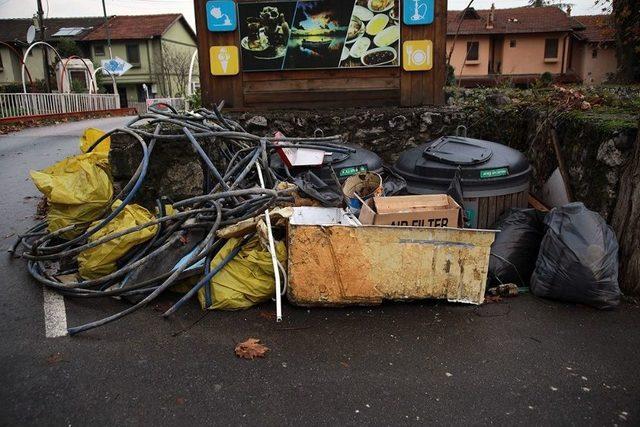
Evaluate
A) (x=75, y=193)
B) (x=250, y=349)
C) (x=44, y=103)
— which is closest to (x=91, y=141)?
(x=75, y=193)

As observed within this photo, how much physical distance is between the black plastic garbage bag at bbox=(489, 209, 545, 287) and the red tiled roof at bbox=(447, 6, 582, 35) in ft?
109

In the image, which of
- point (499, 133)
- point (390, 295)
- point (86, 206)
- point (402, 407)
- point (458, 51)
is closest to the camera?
point (402, 407)

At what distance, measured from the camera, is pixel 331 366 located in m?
2.88

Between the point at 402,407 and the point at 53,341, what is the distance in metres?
2.20

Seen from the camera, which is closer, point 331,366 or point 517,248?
point 331,366

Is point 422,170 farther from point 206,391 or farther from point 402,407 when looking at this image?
point 206,391

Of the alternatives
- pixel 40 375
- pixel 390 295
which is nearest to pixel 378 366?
pixel 390 295

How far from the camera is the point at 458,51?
37.5 meters

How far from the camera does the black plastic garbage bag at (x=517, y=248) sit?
13.0ft

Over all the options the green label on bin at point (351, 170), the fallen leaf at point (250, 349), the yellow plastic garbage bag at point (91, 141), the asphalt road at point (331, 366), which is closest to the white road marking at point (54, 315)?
the asphalt road at point (331, 366)

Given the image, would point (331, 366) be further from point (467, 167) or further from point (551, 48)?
point (551, 48)

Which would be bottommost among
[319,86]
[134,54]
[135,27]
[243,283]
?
[243,283]

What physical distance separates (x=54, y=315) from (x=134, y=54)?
1772 inches

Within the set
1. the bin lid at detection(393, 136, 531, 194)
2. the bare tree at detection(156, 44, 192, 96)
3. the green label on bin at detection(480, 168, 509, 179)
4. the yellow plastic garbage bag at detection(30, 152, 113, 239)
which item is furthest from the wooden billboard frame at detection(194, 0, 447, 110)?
the bare tree at detection(156, 44, 192, 96)
